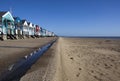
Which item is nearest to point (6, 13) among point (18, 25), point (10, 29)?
point (10, 29)

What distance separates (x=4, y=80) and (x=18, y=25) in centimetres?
6297

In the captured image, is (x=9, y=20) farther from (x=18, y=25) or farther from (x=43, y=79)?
(x=43, y=79)

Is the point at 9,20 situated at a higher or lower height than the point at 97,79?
higher

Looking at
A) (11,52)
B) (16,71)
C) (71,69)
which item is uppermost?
(16,71)

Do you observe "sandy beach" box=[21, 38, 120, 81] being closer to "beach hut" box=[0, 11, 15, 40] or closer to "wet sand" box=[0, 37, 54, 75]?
"wet sand" box=[0, 37, 54, 75]

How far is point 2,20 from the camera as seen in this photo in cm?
4819

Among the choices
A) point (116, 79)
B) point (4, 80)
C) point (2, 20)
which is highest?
point (2, 20)

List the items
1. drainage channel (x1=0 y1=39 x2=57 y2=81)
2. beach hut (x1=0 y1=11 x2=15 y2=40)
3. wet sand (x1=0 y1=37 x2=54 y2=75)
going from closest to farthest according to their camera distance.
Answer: drainage channel (x1=0 y1=39 x2=57 y2=81)
wet sand (x1=0 y1=37 x2=54 y2=75)
beach hut (x1=0 y1=11 x2=15 y2=40)

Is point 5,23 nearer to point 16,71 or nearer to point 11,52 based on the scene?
point 11,52

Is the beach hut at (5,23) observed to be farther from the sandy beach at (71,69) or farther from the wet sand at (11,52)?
the sandy beach at (71,69)

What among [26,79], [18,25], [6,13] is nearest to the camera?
[26,79]

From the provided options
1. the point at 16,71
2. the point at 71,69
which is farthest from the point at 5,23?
the point at 16,71

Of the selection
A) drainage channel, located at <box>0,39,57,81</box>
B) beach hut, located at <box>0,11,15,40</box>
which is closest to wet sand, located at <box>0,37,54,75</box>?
drainage channel, located at <box>0,39,57,81</box>

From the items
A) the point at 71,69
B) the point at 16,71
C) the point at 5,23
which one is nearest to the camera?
the point at 16,71
